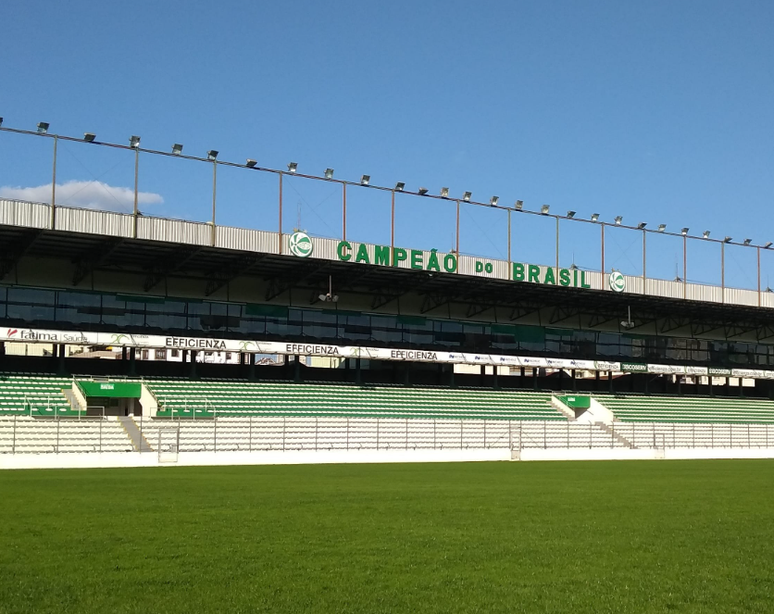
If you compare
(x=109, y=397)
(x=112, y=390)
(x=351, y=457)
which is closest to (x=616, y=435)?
(x=351, y=457)

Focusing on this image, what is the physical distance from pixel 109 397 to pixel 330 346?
1287cm

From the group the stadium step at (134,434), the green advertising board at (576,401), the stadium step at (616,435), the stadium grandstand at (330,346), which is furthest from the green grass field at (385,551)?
the green advertising board at (576,401)

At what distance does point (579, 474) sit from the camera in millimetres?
30000

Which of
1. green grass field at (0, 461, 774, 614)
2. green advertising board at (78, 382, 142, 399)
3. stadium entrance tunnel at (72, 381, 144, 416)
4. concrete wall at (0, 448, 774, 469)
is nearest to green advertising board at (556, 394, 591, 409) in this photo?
concrete wall at (0, 448, 774, 469)

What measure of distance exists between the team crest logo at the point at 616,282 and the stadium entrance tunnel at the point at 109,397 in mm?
28713

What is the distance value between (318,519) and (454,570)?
5209mm

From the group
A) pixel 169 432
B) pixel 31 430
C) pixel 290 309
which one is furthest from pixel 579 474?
pixel 290 309

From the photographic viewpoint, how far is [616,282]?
5781 cm

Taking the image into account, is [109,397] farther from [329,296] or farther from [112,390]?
[329,296]

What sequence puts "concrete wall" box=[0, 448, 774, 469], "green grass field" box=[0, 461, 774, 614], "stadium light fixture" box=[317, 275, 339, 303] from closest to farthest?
"green grass field" box=[0, 461, 774, 614] < "concrete wall" box=[0, 448, 774, 469] < "stadium light fixture" box=[317, 275, 339, 303]

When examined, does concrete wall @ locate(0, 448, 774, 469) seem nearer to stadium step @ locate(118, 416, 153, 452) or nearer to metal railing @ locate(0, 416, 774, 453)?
metal railing @ locate(0, 416, 774, 453)

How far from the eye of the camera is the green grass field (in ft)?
29.0

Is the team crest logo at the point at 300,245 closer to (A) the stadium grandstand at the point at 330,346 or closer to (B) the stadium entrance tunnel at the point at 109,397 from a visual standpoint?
(A) the stadium grandstand at the point at 330,346

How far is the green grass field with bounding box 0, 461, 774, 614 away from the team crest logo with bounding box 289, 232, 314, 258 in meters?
26.9
